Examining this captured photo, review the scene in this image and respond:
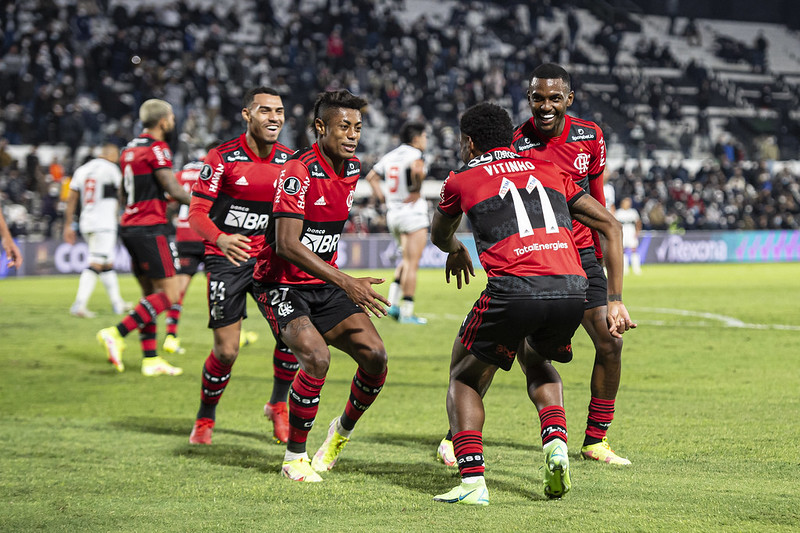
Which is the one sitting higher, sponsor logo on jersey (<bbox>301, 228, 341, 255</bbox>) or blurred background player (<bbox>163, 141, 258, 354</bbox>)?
sponsor logo on jersey (<bbox>301, 228, 341, 255</bbox>)

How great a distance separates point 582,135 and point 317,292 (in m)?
1.78

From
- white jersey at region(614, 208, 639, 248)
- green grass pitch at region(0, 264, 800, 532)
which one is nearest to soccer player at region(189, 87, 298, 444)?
green grass pitch at region(0, 264, 800, 532)

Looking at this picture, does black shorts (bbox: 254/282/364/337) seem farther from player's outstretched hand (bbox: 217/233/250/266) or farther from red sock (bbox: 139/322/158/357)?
red sock (bbox: 139/322/158/357)

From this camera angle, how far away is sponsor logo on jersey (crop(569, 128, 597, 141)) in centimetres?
553

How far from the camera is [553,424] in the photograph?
4613 millimetres

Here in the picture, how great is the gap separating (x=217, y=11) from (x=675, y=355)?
2679cm

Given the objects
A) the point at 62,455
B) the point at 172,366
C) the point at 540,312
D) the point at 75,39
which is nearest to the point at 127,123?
the point at 75,39

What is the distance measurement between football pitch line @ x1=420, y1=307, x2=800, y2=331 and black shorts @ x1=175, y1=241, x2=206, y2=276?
4.48 metres

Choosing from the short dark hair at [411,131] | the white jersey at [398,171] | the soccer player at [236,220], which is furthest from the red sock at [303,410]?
the short dark hair at [411,131]

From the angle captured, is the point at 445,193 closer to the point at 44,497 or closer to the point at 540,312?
the point at 540,312

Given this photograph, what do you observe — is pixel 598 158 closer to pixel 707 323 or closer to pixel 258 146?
pixel 258 146

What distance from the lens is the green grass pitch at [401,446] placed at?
423 centimetres

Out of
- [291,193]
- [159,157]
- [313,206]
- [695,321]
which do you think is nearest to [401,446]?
[313,206]

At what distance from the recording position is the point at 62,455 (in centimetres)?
580
